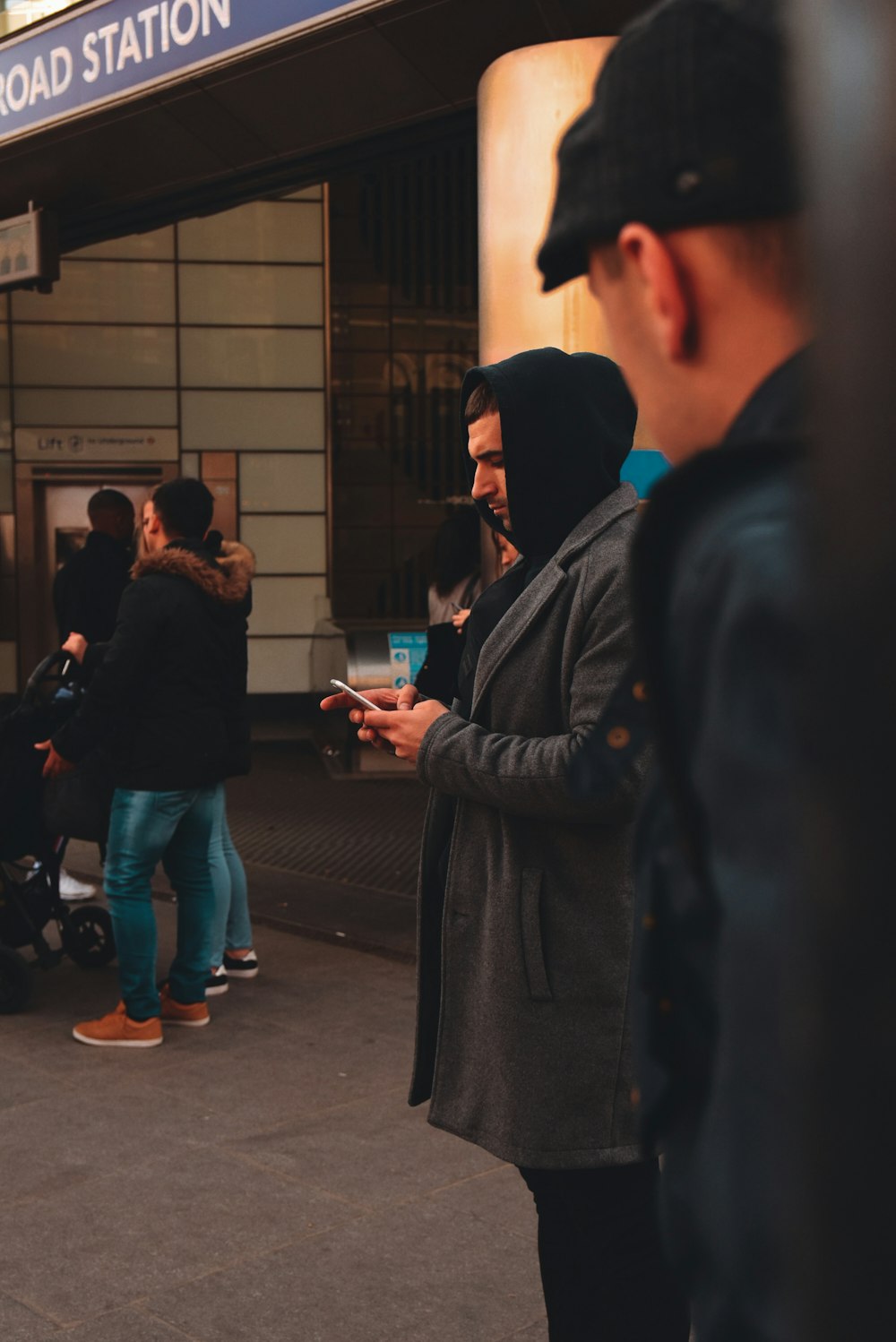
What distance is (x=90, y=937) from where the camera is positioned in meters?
5.97

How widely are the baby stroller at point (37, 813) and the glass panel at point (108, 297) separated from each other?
27.8ft

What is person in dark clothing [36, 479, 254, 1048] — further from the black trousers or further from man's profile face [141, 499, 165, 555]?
the black trousers

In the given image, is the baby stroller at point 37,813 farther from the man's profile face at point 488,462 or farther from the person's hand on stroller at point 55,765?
the man's profile face at point 488,462

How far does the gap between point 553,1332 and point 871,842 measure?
77.8 inches

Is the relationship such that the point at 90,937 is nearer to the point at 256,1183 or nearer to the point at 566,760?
the point at 256,1183

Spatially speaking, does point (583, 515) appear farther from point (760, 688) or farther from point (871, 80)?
point (871, 80)

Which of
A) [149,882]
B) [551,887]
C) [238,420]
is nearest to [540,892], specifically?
[551,887]

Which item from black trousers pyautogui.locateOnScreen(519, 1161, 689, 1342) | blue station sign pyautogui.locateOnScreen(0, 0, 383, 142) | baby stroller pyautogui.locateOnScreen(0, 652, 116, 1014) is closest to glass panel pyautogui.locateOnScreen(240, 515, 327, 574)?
blue station sign pyautogui.locateOnScreen(0, 0, 383, 142)

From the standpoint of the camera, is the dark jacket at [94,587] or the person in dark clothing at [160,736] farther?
the dark jacket at [94,587]

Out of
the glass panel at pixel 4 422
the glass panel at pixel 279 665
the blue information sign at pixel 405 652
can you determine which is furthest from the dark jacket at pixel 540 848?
the glass panel at pixel 4 422

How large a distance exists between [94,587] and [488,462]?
4.50 metres

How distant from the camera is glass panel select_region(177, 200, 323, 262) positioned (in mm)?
13242

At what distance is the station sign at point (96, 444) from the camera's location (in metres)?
13.3

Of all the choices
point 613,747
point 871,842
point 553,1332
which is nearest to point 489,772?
A: point 553,1332
